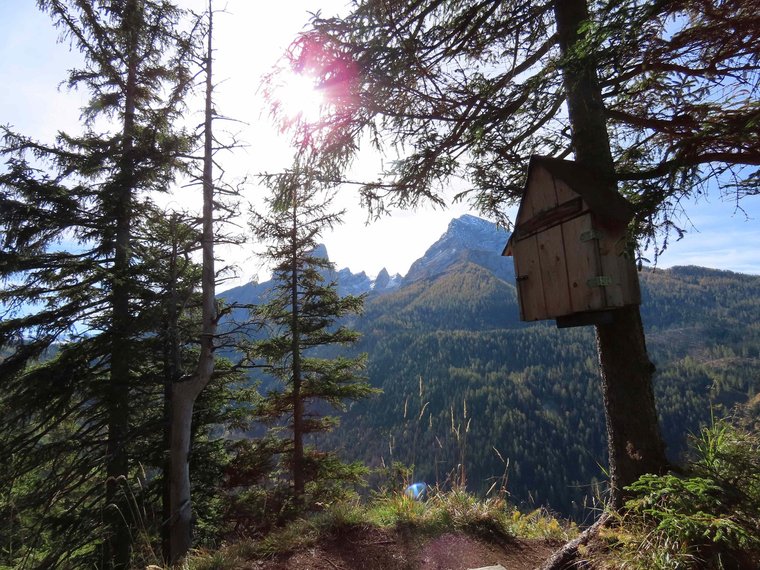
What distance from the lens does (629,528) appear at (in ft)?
7.14

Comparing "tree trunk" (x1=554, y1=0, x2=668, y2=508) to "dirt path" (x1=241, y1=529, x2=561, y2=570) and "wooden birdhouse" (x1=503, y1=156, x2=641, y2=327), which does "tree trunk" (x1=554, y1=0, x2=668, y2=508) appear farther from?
"dirt path" (x1=241, y1=529, x2=561, y2=570)

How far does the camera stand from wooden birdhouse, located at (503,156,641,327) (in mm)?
2225

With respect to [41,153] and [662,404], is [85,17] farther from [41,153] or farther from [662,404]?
[662,404]

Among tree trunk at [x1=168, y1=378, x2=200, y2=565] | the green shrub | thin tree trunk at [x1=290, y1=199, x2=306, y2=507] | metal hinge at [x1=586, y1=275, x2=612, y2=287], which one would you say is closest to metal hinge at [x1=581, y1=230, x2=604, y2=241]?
metal hinge at [x1=586, y1=275, x2=612, y2=287]

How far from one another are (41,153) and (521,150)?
9.19 m

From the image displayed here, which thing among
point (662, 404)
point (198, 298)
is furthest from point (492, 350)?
point (198, 298)

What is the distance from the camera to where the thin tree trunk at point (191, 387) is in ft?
18.6

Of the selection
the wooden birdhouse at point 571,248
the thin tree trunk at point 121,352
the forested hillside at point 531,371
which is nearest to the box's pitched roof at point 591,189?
the wooden birdhouse at point 571,248

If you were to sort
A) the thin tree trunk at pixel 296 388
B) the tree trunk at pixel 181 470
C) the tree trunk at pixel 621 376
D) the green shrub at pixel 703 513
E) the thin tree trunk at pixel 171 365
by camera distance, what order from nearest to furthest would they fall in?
the green shrub at pixel 703 513, the tree trunk at pixel 621 376, the tree trunk at pixel 181 470, the thin tree trunk at pixel 171 365, the thin tree trunk at pixel 296 388

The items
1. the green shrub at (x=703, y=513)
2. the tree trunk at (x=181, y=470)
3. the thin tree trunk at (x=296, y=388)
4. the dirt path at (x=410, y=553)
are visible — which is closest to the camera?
the green shrub at (x=703, y=513)

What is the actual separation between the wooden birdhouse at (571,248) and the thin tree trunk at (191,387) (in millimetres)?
4866

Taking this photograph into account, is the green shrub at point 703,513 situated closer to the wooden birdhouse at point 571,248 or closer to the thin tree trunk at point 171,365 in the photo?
the wooden birdhouse at point 571,248

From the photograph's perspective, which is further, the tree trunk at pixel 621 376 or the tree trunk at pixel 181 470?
the tree trunk at pixel 181 470

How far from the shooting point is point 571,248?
239 cm
